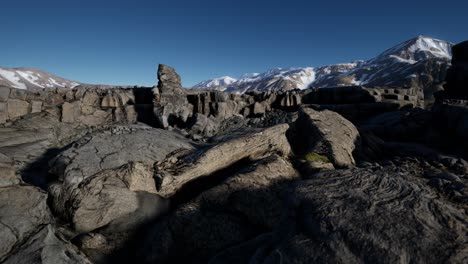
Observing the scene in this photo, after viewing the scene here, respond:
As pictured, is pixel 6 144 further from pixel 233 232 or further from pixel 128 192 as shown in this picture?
pixel 233 232

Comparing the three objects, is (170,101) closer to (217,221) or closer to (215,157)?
(215,157)

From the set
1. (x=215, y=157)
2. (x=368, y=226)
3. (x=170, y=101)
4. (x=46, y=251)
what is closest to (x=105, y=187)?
(x=46, y=251)

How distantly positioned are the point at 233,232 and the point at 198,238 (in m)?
1.34

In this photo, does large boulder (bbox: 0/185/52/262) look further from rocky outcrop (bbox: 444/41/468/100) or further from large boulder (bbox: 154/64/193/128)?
rocky outcrop (bbox: 444/41/468/100)

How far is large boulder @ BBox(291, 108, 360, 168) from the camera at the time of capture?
55.0 feet

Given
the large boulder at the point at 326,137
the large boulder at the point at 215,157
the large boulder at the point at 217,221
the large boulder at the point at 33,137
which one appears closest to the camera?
the large boulder at the point at 217,221

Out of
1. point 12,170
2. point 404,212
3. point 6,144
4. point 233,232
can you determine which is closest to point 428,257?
point 404,212

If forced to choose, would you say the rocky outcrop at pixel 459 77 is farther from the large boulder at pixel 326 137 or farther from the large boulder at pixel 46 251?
the large boulder at pixel 46 251

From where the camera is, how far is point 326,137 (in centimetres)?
1805

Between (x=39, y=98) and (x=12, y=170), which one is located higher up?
(x=39, y=98)

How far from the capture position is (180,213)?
10898 millimetres

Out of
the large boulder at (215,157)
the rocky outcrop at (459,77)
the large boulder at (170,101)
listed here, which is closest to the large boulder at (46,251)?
the large boulder at (215,157)

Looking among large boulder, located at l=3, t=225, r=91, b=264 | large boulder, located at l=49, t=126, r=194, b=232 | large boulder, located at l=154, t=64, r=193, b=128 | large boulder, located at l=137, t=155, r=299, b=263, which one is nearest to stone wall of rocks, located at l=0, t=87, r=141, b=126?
large boulder, located at l=154, t=64, r=193, b=128

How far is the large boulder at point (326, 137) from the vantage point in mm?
16766
